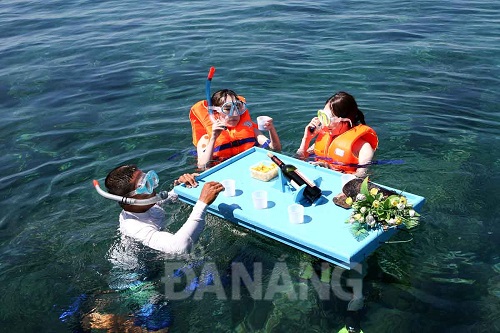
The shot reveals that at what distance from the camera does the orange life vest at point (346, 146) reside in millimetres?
5781

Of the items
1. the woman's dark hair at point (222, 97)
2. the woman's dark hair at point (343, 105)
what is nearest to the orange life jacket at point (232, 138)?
the woman's dark hair at point (222, 97)

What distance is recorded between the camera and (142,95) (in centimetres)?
1001

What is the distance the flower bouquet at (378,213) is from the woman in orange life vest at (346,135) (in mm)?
1628

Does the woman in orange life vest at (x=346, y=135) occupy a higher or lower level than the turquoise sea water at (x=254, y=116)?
higher

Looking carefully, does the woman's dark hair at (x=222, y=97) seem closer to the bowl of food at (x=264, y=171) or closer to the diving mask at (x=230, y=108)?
the diving mask at (x=230, y=108)

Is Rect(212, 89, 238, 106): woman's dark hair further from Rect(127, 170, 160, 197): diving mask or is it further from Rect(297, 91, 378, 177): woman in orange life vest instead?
Rect(127, 170, 160, 197): diving mask

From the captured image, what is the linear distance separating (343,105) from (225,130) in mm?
1518

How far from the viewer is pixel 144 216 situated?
484 centimetres

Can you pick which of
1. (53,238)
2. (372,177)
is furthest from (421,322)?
(53,238)

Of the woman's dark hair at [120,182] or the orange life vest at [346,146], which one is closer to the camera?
the woman's dark hair at [120,182]

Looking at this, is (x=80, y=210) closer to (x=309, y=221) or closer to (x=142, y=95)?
(x=309, y=221)

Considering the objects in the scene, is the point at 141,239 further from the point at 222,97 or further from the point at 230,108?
the point at 222,97

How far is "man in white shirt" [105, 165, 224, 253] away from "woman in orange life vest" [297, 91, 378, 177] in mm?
1758

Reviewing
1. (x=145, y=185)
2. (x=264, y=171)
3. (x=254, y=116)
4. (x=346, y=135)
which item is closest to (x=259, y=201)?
(x=264, y=171)
